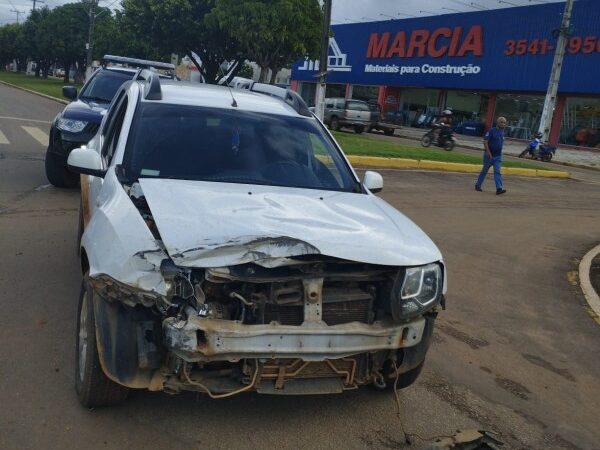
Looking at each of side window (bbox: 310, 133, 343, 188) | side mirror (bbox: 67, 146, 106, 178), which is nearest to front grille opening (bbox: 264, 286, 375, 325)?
side window (bbox: 310, 133, 343, 188)

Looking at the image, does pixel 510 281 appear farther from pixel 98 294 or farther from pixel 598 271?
pixel 98 294

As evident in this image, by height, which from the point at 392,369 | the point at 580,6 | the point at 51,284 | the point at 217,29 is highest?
the point at 580,6

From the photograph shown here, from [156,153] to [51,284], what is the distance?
6.20 feet

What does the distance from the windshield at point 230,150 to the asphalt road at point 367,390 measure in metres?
1.40

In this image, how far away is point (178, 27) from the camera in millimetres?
32906

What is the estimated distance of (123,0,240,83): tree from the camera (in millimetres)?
32281

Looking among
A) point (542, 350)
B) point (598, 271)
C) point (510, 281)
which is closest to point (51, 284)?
point (542, 350)

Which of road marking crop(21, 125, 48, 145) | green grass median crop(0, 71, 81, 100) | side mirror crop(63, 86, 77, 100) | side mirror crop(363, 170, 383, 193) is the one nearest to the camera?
side mirror crop(363, 170, 383, 193)

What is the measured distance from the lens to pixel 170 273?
10.1 ft

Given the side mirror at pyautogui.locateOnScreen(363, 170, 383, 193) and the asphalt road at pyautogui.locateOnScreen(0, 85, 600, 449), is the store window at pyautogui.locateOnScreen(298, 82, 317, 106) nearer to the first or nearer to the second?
the asphalt road at pyautogui.locateOnScreen(0, 85, 600, 449)

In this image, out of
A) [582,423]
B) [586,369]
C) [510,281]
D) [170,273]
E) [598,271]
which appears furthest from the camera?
[598,271]

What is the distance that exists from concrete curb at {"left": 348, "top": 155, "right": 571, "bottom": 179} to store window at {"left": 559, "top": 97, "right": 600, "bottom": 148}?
50.8 ft

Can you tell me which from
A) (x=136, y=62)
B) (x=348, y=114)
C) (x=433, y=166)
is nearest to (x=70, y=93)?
(x=136, y=62)

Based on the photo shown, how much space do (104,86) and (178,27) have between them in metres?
23.6
